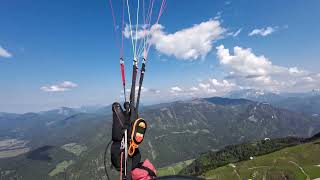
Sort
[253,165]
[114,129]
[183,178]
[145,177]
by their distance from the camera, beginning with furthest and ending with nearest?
[253,165]
[114,129]
[145,177]
[183,178]

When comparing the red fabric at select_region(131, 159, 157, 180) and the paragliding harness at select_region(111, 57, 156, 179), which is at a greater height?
the paragliding harness at select_region(111, 57, 156, 179)

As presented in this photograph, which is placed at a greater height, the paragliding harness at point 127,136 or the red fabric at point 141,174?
the paragliding harness at point 127,136

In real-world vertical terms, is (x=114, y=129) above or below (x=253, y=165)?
above

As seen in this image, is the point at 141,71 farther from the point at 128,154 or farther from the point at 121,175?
the point at 121,175

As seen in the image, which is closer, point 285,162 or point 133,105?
point 133,105

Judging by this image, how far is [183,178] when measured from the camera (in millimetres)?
5328

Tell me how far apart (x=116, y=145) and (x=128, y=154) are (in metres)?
0.43

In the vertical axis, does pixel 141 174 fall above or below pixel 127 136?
below

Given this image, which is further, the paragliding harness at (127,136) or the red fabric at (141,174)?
the paragliding harness at (127,136)

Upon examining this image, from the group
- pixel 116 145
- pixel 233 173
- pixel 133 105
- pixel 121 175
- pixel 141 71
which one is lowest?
pixel 233 173

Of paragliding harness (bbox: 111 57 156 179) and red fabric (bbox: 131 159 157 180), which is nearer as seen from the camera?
red fabric (bbox: 131 159 157 180)

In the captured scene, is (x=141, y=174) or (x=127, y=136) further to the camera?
(x=127, y=136)

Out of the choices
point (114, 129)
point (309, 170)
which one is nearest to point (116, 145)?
point (114, 129)

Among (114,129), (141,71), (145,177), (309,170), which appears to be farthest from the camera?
(309,170)
